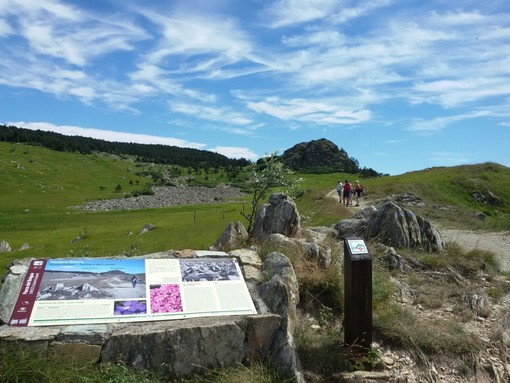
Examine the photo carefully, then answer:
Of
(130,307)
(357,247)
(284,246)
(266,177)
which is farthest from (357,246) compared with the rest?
(266,177)

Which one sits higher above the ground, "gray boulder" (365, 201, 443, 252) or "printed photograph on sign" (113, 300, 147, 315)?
"gray boulder" (365, 201, 443, 252)

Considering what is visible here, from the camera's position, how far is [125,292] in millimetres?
7312

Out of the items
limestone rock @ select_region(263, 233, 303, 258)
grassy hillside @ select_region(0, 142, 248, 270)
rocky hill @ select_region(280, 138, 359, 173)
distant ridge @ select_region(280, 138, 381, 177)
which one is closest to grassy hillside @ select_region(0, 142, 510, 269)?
grassy hillside @ select_region(0, 142, 248, 270)

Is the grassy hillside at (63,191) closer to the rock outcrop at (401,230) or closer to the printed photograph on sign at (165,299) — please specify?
the rock outcrop at (401,230)

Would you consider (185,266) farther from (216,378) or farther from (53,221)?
(53,221)

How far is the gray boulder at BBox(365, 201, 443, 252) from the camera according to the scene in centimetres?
1566

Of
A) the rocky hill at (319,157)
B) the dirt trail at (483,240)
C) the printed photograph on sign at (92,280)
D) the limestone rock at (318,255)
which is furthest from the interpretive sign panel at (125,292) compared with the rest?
the rocky hill at (319,157)

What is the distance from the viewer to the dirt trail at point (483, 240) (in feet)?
60.5

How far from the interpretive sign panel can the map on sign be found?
6.29ft

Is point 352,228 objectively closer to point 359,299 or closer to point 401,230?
point 401,230

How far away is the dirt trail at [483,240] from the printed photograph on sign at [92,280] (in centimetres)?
1316

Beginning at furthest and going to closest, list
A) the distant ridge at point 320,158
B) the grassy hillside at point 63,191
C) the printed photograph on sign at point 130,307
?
the distant ridge at point 320,158 < the grassy hillside at point 63,191 < the printed photograph on sign at point 130,307

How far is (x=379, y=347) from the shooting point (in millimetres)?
8250

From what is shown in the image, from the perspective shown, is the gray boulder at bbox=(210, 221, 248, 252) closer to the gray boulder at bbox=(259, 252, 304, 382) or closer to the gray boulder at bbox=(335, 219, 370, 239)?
the gray boulder at bbox=(259, 252, 304, 382)
